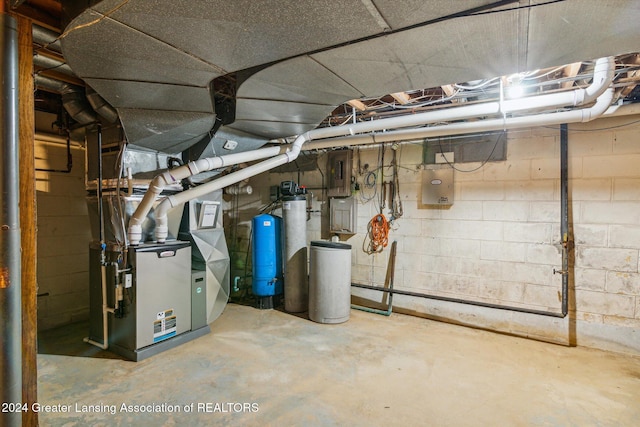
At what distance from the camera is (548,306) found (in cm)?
315

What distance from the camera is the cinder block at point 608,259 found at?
9.30ft

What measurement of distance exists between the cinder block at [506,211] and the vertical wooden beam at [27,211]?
11.9 feet

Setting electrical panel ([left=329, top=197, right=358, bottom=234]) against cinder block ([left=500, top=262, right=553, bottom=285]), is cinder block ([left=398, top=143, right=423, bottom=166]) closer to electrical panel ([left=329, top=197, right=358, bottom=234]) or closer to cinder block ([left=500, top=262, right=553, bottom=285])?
electrical panel ([left=329, top=197, right=358, bottom=234])

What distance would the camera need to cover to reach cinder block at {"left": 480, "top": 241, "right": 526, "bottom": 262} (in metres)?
3.27

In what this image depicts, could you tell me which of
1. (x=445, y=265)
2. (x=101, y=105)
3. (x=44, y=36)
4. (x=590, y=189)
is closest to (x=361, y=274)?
(x=445, y=265)

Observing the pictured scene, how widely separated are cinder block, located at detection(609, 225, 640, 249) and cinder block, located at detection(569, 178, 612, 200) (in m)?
0.28

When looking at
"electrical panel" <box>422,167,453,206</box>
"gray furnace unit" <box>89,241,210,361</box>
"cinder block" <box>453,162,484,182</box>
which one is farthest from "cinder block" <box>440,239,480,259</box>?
"gray furnace unit" <box>89,241,210,361</box>

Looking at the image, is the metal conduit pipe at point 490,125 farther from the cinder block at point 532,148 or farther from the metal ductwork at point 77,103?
the metal ductwork at point 77,103

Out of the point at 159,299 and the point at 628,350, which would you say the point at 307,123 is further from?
the point at 628,350

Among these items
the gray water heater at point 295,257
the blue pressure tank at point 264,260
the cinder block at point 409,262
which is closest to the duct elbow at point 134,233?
the blue pressure tank at point 264,260

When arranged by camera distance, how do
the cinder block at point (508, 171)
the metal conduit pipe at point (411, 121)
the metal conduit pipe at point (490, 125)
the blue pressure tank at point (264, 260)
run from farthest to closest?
the blue pressure tank at point (264, 260) → the cinder block at point (508, 171) → the metal conduit pipe at point (490, 125) → the metal conduit pipe at point (411, 121)

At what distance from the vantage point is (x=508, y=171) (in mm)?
3307

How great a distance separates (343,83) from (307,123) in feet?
2.97

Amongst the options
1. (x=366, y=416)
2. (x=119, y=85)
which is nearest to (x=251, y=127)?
(x=119, y=85)
